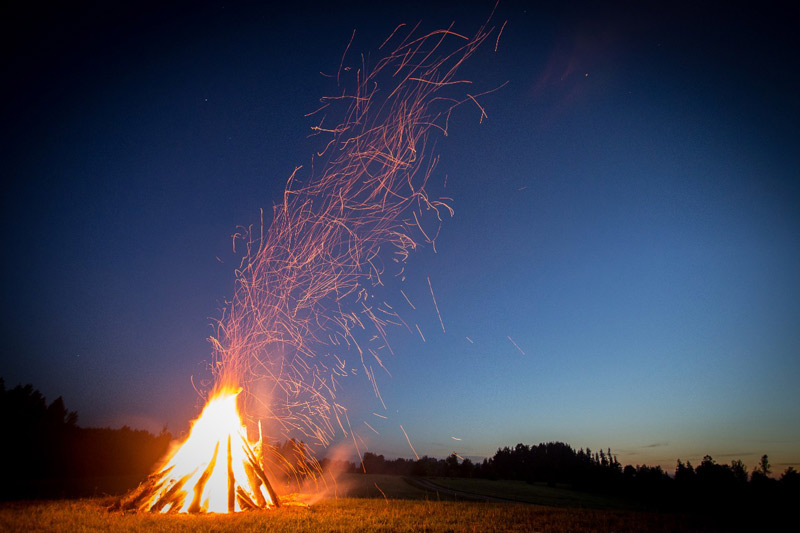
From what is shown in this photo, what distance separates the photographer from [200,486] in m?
14.0

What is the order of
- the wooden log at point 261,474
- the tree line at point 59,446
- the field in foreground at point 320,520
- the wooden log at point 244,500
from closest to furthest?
the field in foreground at point 320,520 → the wooden log at point 244,500 → the wooden log at point 261,474 → the tree line at point 59,446

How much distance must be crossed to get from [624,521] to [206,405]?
17.6m

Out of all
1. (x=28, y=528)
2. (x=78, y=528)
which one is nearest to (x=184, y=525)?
(x=78, y=528)

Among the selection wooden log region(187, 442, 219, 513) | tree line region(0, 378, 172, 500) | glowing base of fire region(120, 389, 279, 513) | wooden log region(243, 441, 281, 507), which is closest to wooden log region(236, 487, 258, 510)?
glowing base of fire region(120, 389, 279, 513)

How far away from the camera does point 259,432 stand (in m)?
17.8

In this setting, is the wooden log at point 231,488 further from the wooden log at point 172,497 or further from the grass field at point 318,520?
the wooden log at point 172,497

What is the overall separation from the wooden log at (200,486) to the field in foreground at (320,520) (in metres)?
1.07

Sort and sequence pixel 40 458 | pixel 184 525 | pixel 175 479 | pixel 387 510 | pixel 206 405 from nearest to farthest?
pixel 184 525 < pixel 175 479 < pixel 387 510 < pixel 206 405 < pixel 40 458

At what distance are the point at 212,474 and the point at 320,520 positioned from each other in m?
5.08

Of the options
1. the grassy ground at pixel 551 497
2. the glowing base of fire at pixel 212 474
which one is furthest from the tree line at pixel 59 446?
the grassy ground at pixel 551 497

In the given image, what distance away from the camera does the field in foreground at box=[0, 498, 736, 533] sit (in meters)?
10.7

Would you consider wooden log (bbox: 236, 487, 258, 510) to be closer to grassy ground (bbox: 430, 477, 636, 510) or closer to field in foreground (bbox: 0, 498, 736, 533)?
field in foreground (bbox: 0, 498, 736, 533)

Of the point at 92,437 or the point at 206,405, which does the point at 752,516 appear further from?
the point at 92,437

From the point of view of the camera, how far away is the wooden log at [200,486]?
13375 millimetres
